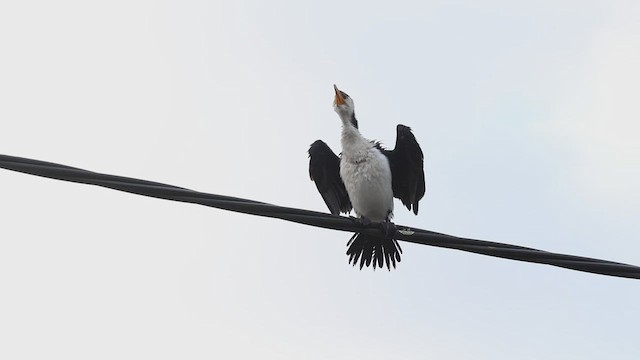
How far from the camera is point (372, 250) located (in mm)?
7336

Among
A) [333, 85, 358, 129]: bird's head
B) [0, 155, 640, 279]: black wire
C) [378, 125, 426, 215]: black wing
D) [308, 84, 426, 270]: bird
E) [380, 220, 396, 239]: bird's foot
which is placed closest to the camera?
[0, 155, 640, 279]: black wire

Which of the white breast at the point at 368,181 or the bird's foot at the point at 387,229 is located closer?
the bird's foot at the point at 387,229

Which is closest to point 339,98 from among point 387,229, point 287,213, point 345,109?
point 345,109

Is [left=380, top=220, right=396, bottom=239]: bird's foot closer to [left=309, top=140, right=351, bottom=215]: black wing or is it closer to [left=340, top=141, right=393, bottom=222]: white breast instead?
[left=340, top=141, right=393, bottom=222]: white breast

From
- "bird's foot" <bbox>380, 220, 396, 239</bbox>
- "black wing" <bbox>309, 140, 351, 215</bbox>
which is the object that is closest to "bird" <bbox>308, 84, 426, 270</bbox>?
"black wing" <bbox>309, 140, 351, 215</bbox>

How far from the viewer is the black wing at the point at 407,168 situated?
Result: 25.0 ft

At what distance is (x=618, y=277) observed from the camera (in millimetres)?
4527

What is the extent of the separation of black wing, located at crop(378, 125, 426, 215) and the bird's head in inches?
15.0

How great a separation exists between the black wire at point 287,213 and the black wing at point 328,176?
9.61 ft

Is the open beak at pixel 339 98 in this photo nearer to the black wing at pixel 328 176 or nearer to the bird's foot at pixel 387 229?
the black wing at pixel 328 176

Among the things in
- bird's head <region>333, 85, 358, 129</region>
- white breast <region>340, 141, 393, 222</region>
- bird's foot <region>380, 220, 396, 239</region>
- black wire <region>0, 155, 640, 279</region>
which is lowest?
black wire <region>0, 155, 640, 279</region>

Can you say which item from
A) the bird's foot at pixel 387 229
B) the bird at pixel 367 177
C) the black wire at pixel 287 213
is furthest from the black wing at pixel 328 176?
the black wire at pixel 287 213

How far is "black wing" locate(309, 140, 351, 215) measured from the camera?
7996mm

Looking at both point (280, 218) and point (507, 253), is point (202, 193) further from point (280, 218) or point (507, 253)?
point (507, 253)
